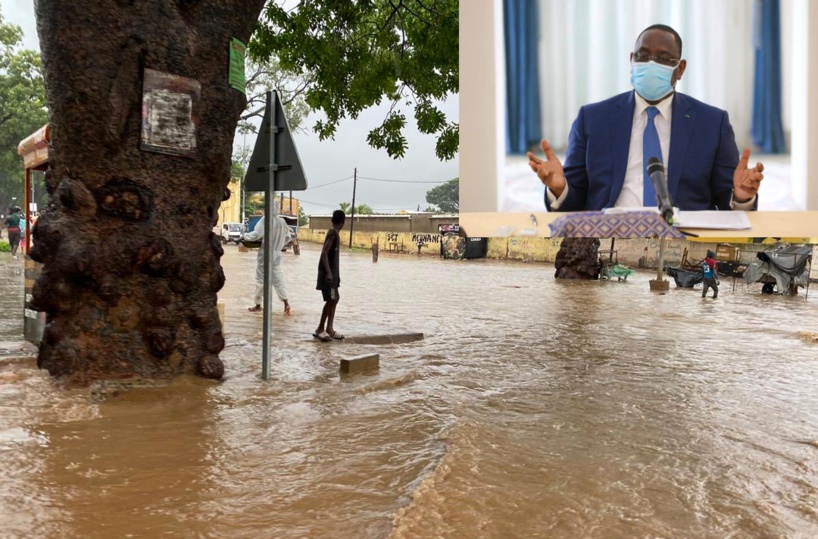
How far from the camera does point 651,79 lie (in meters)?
3.63

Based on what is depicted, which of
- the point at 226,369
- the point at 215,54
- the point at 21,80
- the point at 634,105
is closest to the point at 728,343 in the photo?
the point at 634,105

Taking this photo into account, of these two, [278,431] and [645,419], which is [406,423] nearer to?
[278,431]

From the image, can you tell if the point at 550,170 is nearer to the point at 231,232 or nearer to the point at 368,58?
the point at 368,58

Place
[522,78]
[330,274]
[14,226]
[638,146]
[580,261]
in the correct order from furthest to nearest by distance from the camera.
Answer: [580,261] < [14,226] < [330,274] < [522,78] < [638,146]

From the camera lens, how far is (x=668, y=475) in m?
3.22

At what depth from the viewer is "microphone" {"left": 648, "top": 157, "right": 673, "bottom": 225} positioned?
3584 mm

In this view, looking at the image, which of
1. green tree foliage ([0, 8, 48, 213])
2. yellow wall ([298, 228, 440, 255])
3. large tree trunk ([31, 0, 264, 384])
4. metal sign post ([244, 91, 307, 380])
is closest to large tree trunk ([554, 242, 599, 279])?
metal sign post ([244, 91, 307, 380])

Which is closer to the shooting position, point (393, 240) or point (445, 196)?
point (393, 240)

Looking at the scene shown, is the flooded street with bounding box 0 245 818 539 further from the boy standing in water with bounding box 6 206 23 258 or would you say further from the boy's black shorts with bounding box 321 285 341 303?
the boy standing in water with bounding box 6 206 23 258

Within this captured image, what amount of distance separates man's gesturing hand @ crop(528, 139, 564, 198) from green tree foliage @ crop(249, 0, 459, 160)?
14.4ft

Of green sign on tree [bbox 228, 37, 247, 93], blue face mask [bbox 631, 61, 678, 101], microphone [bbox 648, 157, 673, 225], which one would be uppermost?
green sign on tree [bbox 228, 37, 247, 93]

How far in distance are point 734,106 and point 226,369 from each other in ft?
14.3

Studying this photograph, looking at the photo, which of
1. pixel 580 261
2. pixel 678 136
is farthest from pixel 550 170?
pixel 580 261

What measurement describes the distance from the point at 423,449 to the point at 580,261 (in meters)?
19.3
